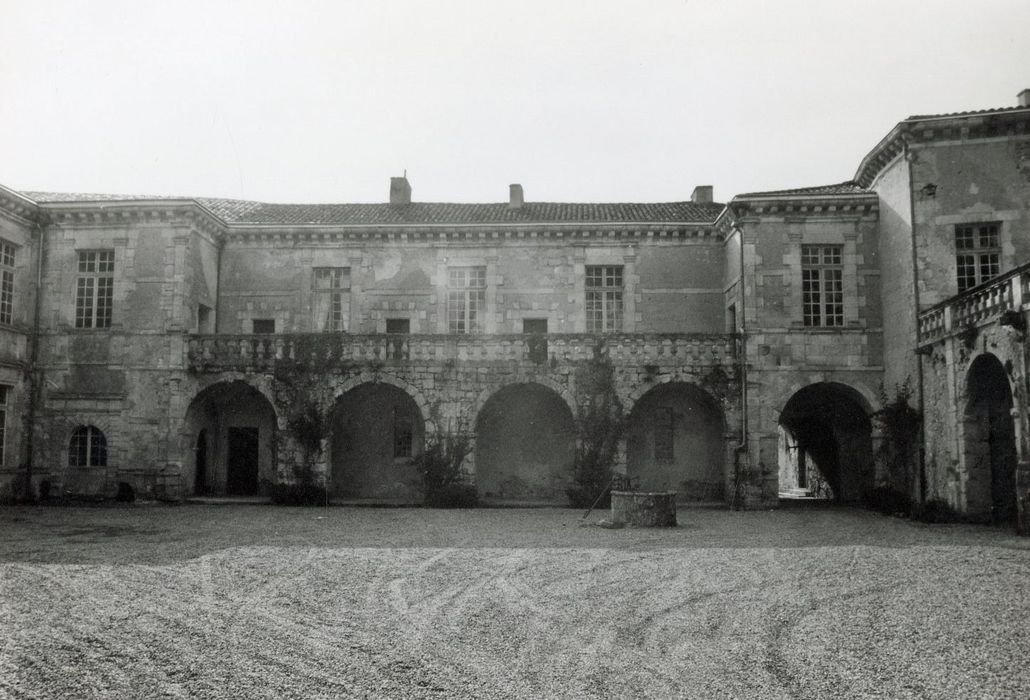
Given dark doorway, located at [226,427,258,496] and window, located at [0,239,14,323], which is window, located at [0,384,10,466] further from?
dark doorway, located at [226,427,258,496]

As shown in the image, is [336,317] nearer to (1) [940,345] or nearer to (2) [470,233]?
(2) [470,233]

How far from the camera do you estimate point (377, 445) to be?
939 inches

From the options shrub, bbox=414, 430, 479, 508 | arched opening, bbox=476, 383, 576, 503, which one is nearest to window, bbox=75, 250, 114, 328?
shrub, bbox=414, 430, 479, 508

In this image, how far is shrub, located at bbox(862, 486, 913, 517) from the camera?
18.6m

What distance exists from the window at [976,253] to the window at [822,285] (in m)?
3.12

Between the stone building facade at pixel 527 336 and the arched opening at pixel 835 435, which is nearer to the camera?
the stone building facade at pixel 527 336

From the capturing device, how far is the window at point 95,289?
22.3 metres

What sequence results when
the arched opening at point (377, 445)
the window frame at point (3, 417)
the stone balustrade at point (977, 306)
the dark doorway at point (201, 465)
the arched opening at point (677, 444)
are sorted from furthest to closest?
the arched opening at point (377, 445) → the arched opening at point (677, 444) → the dark doorway at point (201, 465) → the window frame at point (3, 417) → the stone balustrade at point (977, 306)

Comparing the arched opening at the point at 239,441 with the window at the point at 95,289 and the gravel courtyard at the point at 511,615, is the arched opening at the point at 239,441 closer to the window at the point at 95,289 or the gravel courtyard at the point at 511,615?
the window at the point at 95,289

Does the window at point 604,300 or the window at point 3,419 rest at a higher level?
the window at point 604,300

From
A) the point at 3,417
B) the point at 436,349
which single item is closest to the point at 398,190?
the point at 436,349

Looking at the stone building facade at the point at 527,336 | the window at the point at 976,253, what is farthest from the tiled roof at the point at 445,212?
the window at the point at 976,253

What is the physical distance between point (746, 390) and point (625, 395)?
10.1 ft

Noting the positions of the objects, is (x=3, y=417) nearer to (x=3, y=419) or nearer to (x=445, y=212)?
(x=3, y=419)
